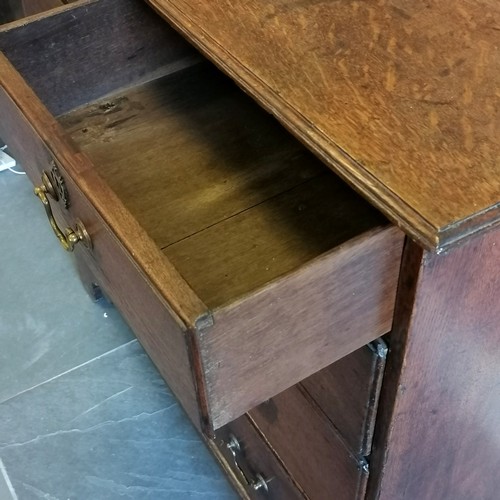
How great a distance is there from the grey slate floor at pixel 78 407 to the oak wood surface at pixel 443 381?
471 millimetres

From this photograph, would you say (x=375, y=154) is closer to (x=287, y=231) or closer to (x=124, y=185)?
(x=287, y=231)

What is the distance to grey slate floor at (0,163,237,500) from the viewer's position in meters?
1.19

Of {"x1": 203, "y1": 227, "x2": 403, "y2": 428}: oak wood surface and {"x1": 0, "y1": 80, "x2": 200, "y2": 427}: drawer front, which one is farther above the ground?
{"x1": 0, "y1": 80, "x2": 200, "y2": 427}: drawer front

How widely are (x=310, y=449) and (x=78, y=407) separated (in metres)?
0.60

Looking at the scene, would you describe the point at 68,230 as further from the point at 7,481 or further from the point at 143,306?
the point at 7,481

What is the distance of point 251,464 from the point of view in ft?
3.42

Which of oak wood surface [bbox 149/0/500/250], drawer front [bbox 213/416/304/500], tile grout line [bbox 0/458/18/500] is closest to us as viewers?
oak wood surface [bbox 149/0/500/250]

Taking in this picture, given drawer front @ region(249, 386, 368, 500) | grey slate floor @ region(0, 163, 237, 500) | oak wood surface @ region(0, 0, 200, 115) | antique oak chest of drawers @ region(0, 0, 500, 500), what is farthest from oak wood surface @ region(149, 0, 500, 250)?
grey slate floor @ region(0, 163, 237, 500)

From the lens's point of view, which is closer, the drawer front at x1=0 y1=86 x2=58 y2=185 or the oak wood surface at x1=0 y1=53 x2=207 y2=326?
Result: the oak wood surface at x1=0 y1=53 x2=207 y2=326

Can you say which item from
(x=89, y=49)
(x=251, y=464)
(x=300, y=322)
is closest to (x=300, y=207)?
(x=300, y=322)

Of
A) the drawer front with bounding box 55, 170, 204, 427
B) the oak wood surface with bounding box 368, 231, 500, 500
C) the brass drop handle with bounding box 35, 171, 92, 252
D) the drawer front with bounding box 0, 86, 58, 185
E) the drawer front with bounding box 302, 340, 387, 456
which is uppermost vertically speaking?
the drawer front with bounding box 0, 86, 58, 185

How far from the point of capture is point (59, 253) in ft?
5.25

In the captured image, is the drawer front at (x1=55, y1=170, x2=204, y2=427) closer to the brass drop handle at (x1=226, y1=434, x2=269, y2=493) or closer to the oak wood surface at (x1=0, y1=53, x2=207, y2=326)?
the oak wood surface at (x1=0, y1=53, x2=207, y2=326)

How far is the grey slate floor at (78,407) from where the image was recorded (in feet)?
3.91
